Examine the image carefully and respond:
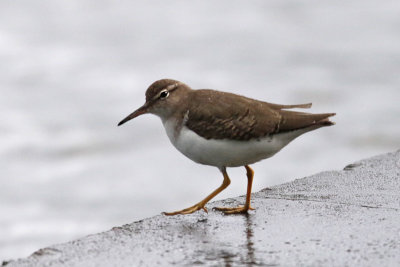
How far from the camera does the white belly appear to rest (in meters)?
5.20

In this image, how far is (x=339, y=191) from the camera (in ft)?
18.4

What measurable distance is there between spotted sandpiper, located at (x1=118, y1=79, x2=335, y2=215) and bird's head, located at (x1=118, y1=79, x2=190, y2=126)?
109 millimetres

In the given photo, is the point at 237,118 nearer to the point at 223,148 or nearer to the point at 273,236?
the point at 223,148

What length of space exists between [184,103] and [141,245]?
1.24m

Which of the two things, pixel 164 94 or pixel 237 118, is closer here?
pixel 237 118

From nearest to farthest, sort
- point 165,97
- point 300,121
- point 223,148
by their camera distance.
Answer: point 223,148, point 300,121, point 165,97

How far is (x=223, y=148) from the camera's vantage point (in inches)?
205

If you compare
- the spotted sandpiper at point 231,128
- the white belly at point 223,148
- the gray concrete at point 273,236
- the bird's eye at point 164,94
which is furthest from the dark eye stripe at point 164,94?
the gray concrete at point 273,236

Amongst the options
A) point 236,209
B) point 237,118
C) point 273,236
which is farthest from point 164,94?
point 273,236

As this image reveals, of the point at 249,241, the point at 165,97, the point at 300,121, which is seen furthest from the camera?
the point at 165,97

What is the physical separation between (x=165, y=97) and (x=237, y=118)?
60 cm

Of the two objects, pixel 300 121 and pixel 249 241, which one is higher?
pixel 300 121

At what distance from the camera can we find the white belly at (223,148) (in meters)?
5.20

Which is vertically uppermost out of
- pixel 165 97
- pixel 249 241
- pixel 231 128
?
pixel 165 97
